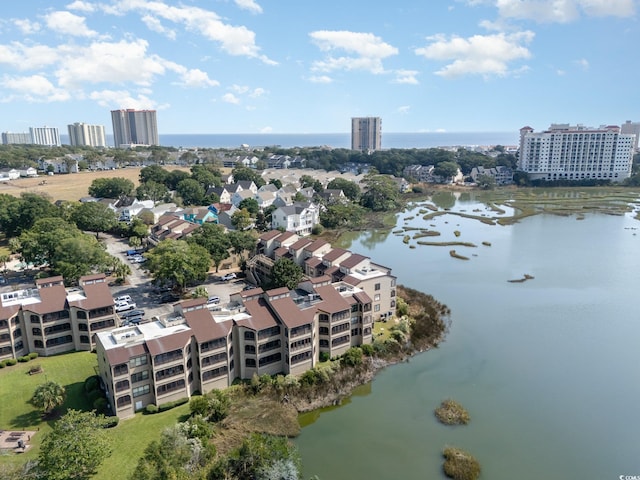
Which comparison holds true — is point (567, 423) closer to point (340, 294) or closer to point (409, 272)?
point (340, 294)

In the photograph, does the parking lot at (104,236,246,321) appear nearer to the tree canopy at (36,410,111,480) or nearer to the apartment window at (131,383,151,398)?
the apartment window at (131,383,151,398)

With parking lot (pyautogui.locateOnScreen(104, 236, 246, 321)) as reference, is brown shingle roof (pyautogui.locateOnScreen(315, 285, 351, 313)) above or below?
above

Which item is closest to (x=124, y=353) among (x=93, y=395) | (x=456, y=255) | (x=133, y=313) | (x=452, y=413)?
(x=93, y=395)

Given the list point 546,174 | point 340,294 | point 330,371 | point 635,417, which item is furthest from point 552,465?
point 546,174

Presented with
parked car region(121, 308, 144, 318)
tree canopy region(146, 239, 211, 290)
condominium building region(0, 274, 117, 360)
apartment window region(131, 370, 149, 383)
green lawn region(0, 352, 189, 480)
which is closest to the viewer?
green lawn region(0, 352, 189, 480)

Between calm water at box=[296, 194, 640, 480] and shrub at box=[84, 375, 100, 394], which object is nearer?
calm water at box=[296, 194, 640, 480]

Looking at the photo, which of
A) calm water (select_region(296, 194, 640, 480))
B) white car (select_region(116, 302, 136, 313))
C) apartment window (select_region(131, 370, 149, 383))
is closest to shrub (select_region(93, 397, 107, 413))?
apartment window (select_region(131, 370, 149, 383))

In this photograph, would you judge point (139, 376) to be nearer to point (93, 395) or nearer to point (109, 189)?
point (93, 395)

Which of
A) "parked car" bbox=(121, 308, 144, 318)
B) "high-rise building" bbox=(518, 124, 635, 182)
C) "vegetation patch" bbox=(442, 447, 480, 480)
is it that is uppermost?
"high-rise building" bbox=(518, 124, 635, 182)
